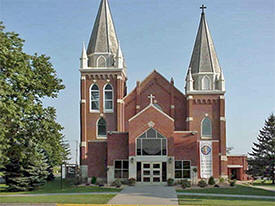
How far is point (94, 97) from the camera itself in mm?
44969

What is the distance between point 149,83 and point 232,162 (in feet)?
47.7

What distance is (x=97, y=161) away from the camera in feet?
138

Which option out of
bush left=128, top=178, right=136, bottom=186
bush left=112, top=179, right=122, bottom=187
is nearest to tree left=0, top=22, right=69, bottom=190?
bush left=112, top=179, right=122, bottom=187

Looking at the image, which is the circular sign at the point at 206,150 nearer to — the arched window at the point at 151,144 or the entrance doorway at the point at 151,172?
the arched window at the point at 151,144

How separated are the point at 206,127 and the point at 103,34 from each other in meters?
15.5

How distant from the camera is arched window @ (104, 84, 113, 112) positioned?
4488 centimetres

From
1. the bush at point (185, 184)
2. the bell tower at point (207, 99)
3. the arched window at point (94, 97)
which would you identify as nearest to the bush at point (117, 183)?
the bush at point (185, 184)

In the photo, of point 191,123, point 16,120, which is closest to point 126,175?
point 191,123

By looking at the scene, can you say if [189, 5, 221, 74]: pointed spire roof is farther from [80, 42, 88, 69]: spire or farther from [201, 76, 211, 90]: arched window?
[80, 42, 88, 69]: spire

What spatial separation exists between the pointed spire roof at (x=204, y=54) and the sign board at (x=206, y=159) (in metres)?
9.85

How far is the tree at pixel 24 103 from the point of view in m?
19.0

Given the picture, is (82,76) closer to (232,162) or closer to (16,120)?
(232,162)

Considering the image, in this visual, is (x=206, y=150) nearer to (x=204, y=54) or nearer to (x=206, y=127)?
(x=206, y=127)

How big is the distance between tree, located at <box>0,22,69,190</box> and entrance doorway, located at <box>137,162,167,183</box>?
53.5 ft
